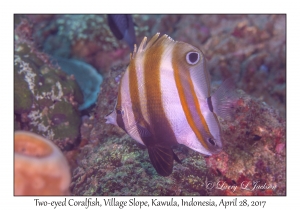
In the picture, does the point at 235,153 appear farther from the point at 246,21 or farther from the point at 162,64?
the point at 246,21

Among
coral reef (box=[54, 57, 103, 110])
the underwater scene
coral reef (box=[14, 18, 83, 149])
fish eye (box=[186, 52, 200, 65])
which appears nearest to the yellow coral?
the underwater scene

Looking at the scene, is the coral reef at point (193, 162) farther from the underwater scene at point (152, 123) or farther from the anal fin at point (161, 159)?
the anal fin at point (161, 159)

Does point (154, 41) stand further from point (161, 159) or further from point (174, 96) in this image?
point (161, 159)

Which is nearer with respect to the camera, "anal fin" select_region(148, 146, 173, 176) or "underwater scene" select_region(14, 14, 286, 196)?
"underwater scene" select_region(14, 14, 286, 196)

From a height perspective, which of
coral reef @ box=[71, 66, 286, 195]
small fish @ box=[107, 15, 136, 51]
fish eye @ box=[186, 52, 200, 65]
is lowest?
coral reef @ box=[71, 66, 286, 195]

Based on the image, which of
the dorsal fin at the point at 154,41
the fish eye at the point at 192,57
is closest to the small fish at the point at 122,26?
the dorsal fin at the point at 154,41

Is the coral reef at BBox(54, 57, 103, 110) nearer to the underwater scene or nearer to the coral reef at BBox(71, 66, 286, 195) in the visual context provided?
the underwater scene

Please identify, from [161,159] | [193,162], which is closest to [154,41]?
[161,159]
